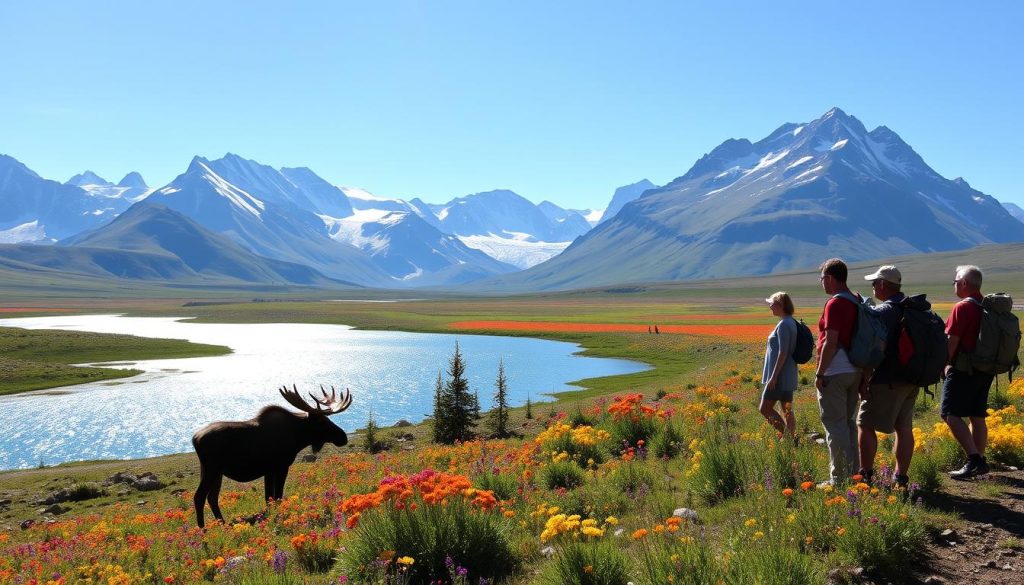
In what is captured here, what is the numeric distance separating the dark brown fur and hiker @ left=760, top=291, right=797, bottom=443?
27.4 ft

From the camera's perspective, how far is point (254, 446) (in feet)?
40.1

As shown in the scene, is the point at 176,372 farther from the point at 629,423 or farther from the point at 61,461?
the point at 629,423

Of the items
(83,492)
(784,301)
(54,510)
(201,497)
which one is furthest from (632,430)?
(83,492)

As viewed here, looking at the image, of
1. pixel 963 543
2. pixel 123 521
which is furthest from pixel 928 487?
pixel 123 521

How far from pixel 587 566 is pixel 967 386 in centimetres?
632

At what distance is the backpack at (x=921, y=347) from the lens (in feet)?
25.9

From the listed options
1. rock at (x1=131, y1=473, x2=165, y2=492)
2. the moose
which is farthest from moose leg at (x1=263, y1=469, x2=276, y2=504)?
rock at (x1=131, y1=473, x2=165, y2=492)

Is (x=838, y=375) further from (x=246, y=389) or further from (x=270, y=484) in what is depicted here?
(x=246, y=389)

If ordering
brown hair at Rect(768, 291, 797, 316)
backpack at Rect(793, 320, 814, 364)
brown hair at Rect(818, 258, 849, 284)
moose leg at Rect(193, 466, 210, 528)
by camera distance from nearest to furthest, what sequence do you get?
1. brown hair at Rect(818, 258, 849, 284)
2. brown hair at Rect(768, 291, 797, 316)
3. backpack at Rect(793, 320, 814, 364)
4. moose leg at Rect(193, 466, 210, 528)

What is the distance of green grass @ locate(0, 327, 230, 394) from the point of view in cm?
5238

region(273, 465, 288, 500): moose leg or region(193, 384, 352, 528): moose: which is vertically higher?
region(193, 384, 352, 528): moose

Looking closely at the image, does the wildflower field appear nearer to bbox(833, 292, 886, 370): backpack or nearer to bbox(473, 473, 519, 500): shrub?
bbox(473, 473, 519, 500): shrub

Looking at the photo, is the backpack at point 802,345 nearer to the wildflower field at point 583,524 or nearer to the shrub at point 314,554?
the wildflower field at point 583,524

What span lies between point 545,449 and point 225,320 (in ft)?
449
